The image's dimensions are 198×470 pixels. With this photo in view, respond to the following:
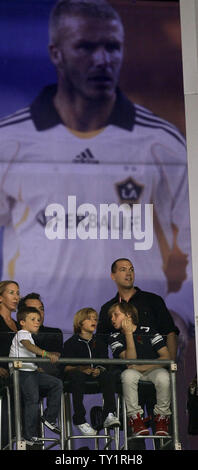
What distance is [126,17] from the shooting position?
10492 millimetres

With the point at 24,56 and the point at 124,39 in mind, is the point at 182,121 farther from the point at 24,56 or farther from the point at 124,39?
the point at 24,56

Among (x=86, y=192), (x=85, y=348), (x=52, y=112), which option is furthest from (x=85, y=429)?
(x=52, y=112)

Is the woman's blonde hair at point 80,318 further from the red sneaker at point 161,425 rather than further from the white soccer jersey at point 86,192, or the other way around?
the red sneaker at point 161,425

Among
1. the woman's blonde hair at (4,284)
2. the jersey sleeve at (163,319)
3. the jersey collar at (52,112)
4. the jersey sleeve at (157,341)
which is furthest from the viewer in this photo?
the jersey collar at (52,112)

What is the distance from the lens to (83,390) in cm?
733

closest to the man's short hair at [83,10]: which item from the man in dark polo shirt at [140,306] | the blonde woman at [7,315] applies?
the man in dark polo shirt at [140,306]

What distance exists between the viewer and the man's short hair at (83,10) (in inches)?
411

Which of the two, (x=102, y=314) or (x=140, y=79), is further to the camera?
(x=140, y=79)

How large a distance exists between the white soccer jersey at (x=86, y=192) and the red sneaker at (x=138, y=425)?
2218 millimetres

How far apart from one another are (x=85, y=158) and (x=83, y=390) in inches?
139

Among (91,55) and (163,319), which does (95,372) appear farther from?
(91,55)

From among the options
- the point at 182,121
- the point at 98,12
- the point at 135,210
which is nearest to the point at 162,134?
the point at 182,121

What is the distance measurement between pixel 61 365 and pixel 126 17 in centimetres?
503

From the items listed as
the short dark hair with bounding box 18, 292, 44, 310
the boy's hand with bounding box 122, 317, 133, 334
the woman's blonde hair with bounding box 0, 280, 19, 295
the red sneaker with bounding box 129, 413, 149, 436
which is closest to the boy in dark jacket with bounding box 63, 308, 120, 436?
the red sneaker with bounding box 129, 413, 149, 436
